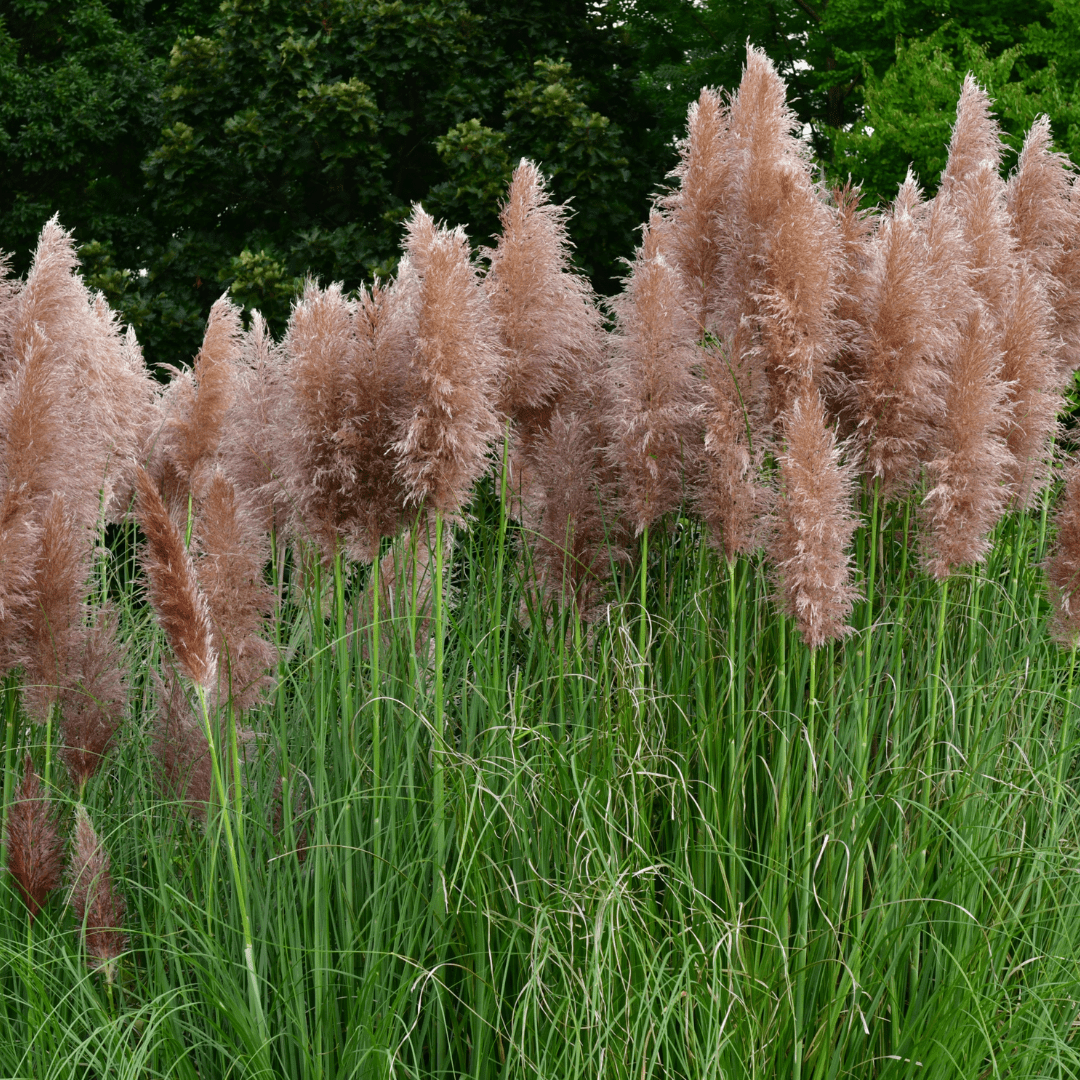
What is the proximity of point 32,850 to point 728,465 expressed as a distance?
2.01 meters

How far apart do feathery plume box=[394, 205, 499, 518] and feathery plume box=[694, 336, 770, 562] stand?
0.59m

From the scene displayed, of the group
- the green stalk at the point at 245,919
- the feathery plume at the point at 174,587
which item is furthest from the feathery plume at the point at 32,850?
the feathery plume at the point at 174,587

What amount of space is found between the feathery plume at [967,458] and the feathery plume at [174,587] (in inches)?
74.0

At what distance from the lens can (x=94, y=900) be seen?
2848 millimetres

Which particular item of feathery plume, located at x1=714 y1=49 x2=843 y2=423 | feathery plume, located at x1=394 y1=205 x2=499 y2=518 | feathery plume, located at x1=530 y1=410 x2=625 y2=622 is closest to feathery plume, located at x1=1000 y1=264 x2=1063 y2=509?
feathery plume, located at x1=714 y1=49 x2=843 y2=423

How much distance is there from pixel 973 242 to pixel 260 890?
2.95 m

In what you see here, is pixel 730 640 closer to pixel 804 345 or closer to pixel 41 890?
pixel 804 345

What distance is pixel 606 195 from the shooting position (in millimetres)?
14000

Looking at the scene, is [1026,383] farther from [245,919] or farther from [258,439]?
[245,919]

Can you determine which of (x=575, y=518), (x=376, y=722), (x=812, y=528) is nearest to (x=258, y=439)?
(x=575, y=518)

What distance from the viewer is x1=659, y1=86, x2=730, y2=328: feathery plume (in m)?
3.50

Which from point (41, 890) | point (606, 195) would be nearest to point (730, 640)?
point (41, 890)

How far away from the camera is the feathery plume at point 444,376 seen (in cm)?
301

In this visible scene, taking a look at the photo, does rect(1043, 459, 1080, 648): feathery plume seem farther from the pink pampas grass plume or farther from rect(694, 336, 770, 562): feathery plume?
rect(694, 336, 770, 562): feathery plume
